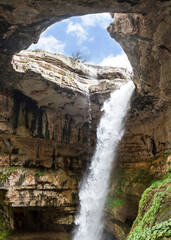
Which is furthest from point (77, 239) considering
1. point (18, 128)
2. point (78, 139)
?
point (18, 128)

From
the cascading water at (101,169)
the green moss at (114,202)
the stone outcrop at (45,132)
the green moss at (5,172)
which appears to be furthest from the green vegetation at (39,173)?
the green moss at (114,202)

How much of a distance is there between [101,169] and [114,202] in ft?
→ 9.73

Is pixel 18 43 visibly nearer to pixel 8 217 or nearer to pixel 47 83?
pixel 47 83

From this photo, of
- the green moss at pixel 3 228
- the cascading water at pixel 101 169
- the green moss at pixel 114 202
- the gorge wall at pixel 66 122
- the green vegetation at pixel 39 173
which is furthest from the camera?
the green vegetation at pixel 39 173

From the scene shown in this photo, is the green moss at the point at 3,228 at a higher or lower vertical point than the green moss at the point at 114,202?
lower

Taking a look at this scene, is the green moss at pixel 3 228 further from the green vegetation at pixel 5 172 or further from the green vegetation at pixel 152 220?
the green vegetation at pixel 152 220

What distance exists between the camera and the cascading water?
43.8 ft

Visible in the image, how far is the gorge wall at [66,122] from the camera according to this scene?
9023mm

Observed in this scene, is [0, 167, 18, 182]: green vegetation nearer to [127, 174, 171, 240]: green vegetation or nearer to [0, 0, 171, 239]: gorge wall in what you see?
[0, 0, 171, 239]: gorge wall

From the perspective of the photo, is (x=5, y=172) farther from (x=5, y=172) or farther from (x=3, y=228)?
(x=3, y=228)

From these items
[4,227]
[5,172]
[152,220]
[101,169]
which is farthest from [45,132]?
[152,220]

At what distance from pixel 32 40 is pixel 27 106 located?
649cm

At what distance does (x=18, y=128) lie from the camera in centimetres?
1440

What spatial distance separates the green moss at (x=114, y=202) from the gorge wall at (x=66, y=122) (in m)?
0.09
